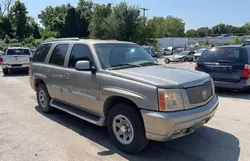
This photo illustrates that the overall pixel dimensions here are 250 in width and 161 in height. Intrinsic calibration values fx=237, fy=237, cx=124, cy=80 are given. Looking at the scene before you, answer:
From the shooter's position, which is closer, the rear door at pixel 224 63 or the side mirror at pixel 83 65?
the side mirror at pixel 83 65

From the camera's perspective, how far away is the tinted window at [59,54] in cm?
528

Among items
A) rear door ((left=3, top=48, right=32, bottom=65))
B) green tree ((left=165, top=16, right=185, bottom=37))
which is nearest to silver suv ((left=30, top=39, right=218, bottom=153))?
rear door ((left=3, top=48, right=32, bottom=65))

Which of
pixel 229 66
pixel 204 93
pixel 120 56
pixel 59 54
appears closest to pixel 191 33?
pixel 229 66

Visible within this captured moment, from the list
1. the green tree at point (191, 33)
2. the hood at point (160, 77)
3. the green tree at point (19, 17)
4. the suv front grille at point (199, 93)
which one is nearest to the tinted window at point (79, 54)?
the hood at point (160, 77)

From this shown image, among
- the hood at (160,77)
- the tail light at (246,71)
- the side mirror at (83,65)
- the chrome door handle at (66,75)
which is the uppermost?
the side mirror at (83,65)

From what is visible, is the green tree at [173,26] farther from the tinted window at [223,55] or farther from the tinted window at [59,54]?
the tinted window at [59,54]

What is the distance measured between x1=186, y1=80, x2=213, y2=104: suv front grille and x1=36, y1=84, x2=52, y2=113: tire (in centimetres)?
372

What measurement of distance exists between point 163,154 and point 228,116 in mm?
2728

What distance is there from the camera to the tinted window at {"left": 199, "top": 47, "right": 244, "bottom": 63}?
7.82 meters

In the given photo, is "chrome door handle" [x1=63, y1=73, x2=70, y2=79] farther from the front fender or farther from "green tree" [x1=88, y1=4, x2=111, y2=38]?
"green tree" [x1=88, y1=4, x2=111, y2=38]

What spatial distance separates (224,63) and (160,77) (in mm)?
5177

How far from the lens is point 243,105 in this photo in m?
6.76

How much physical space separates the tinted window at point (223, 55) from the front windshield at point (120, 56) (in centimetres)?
409

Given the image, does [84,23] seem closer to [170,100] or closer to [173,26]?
[170,100]
